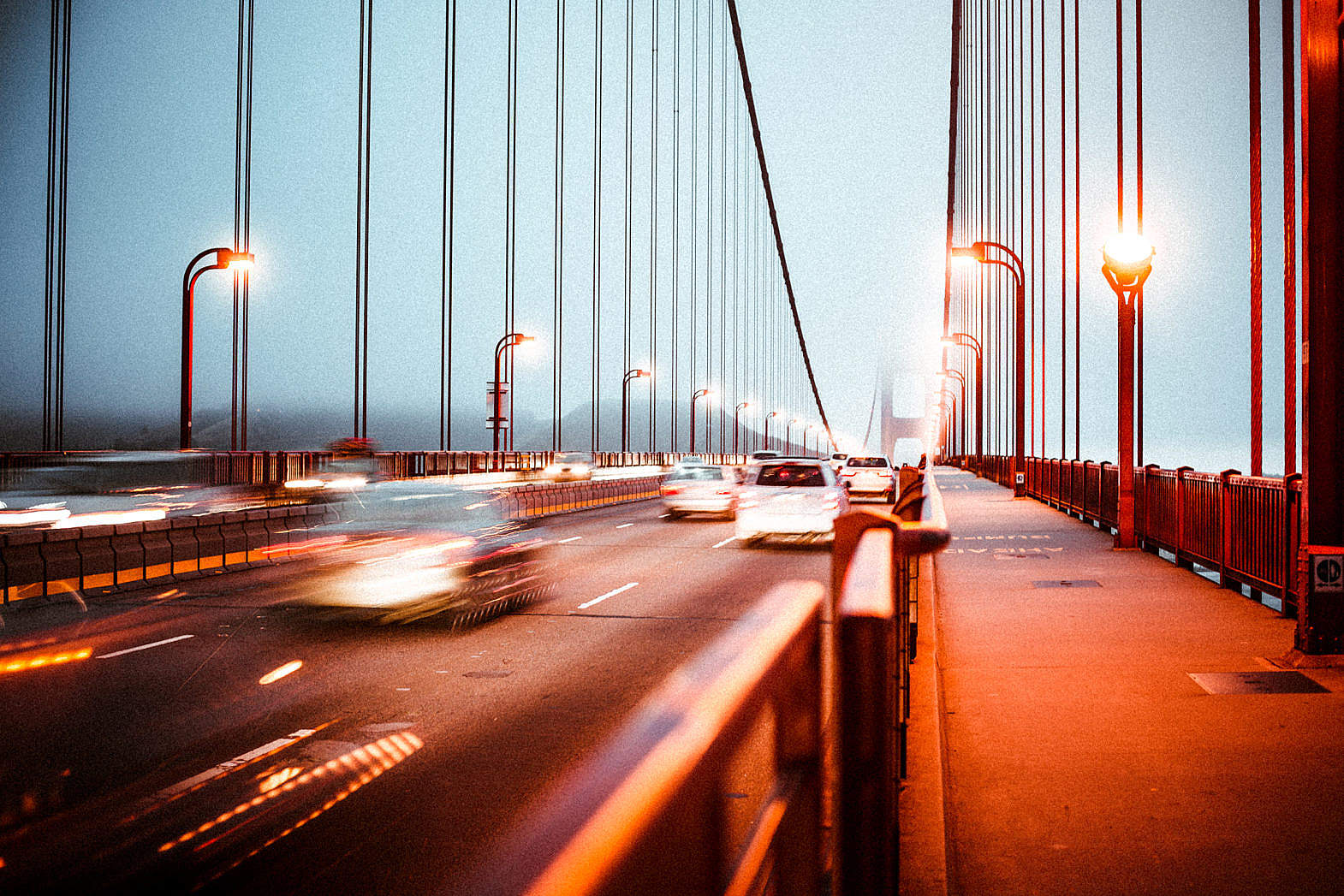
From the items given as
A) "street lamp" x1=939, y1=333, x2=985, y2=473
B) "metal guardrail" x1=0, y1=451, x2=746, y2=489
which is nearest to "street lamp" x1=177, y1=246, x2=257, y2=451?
"metal guardrail" x1=0, y1=451, x2=746, y2=489

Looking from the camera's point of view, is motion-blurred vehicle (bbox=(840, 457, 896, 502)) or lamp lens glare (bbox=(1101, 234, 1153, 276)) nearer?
lamp lens glare (bbox=(1101, 234, 1153, 276))

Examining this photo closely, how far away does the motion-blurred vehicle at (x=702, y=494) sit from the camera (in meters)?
24.3

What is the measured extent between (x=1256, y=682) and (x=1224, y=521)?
17.3 feet

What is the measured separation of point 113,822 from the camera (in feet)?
14.5

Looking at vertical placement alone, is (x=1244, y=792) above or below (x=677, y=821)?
below

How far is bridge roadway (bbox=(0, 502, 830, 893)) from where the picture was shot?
13.4 feet

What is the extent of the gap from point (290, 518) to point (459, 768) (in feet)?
41.6

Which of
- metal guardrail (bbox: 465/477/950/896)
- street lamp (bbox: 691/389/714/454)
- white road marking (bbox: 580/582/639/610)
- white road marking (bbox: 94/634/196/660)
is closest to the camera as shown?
metal guardrail (bbox: 465/477/950/896)

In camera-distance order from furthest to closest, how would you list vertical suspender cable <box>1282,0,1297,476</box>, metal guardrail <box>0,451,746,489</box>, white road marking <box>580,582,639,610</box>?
metal guardrail <box>0,451,746,489</box> < white road marking <box>580,582,639,610</box> < vertical suspender cable <box>1282,0,1297,476</box>

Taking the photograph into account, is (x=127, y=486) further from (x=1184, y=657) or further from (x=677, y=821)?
(x=677, y=821)

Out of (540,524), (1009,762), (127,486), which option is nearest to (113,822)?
(1009,762)

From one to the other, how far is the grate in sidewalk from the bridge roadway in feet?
12.5

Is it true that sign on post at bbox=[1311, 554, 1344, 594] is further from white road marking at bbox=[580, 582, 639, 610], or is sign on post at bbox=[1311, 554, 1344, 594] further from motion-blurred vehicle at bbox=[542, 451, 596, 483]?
motion-blurred vehicle at bbox=[542, 451, 596, 483]

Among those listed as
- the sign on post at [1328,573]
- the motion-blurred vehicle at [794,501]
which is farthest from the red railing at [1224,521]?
the motion-blurred vehicle at [794,501]
